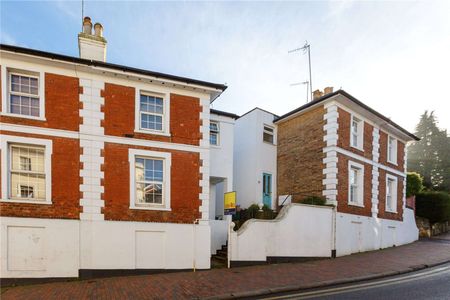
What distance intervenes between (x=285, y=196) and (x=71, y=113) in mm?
12221

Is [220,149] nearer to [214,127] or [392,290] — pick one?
[214,127]

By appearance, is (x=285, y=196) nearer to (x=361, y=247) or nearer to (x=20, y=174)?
(x=361, y=247)

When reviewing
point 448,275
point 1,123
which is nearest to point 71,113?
point 1,123

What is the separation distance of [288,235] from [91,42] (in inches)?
470

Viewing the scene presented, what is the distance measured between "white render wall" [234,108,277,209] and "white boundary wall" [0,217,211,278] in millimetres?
6854

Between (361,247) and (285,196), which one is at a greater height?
(285,196)

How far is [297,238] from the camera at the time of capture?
1272 centimetres

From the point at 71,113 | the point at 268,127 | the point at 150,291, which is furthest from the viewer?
the point at 268,127

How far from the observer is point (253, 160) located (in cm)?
1778

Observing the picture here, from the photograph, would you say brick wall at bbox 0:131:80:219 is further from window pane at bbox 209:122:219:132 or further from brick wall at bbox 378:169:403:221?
brick wall at bbox 378:169:403:221

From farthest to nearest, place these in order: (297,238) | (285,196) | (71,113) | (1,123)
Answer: (285,196), (297,238), (71,113), (1,123)

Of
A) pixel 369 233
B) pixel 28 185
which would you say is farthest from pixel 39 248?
pixel 369 233

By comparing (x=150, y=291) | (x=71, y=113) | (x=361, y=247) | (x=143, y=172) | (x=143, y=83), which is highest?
(x=143, y=83)

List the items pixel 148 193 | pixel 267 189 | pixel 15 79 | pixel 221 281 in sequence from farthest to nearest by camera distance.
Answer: pixel 267 189
pixel 148 193
pixel 15 79
pixel 221 281
